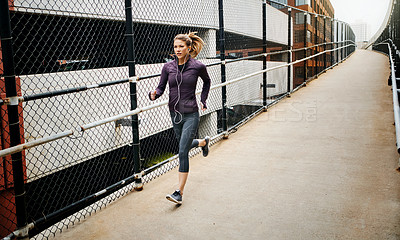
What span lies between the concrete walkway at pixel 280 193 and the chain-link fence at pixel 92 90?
1.69ft

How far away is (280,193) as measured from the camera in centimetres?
392

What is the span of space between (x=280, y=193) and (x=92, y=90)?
780 centimetres

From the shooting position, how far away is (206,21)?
54.4 feet

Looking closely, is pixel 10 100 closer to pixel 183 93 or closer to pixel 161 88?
pixel 161 88

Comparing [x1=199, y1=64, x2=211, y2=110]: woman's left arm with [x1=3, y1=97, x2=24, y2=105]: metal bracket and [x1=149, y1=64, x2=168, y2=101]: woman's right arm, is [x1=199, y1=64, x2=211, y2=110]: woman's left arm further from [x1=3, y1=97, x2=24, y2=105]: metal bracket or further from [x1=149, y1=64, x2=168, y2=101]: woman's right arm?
[x1=3, y1=97, x2=24, y2=105]: metal bracket

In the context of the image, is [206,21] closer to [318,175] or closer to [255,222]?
[318,175]

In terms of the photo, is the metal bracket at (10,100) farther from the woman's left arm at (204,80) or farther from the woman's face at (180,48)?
the woman's left arm at (204,80)

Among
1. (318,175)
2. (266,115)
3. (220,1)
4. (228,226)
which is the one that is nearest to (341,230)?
(228,226)

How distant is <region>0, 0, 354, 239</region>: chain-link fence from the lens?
11.7ft

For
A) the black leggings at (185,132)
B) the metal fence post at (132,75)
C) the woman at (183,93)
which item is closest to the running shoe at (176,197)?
the woman at (183,93)

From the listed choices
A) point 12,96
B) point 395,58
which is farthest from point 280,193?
point 395,58

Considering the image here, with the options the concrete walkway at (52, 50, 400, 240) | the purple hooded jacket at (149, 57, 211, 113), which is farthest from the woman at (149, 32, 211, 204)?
the concrete walkway at (52, 50, 400, 240)

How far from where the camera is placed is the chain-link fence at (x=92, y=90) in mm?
3572

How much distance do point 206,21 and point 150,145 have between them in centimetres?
728
